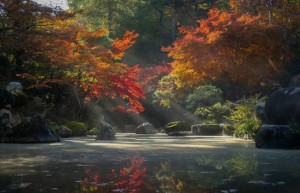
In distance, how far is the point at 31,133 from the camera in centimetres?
1141

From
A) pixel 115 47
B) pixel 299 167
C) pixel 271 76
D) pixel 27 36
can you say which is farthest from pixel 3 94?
pixel 271 76

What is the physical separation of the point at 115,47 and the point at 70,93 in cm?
399

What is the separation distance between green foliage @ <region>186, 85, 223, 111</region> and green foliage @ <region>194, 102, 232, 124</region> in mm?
591

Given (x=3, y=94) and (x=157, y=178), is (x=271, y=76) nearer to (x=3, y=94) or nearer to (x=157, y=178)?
(x=3, y=94)

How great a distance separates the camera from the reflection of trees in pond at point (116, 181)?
369 centimetres

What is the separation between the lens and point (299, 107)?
9.71 metres

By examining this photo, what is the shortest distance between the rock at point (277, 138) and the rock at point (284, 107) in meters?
0.82

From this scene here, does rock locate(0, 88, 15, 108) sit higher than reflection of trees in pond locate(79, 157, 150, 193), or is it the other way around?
rock locate(0, 88, 15, 108)

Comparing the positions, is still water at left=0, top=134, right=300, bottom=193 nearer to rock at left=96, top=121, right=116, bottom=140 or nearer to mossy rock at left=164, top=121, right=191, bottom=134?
rock at left=96, top=121, right=116, bottom=140

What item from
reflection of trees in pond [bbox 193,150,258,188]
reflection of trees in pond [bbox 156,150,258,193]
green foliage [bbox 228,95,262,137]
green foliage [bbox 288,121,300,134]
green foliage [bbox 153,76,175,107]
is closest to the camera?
reflection of trees in pond [bbox 156,150,258,193]

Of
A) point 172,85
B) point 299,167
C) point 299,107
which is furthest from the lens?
point 172,85

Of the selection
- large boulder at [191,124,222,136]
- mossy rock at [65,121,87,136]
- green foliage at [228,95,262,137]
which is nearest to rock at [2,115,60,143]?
mossy rock at [65,121,87,136]

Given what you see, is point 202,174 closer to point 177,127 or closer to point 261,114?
point 261,114

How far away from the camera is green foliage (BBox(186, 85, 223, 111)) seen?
825 inches
